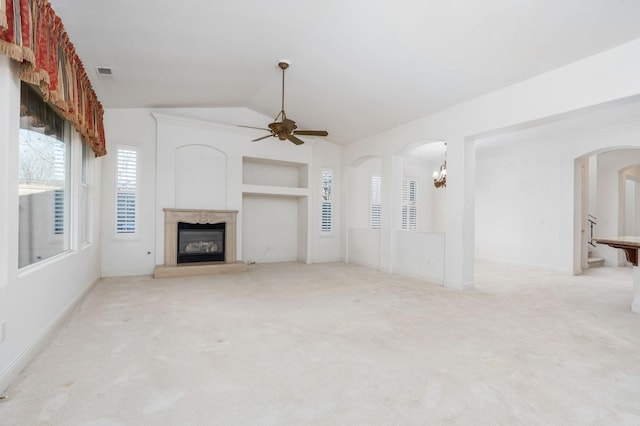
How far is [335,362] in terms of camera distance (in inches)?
98.7

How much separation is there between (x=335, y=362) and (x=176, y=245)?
4828 millimetres

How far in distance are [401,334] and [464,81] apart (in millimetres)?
3542

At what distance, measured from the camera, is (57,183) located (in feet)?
11.5

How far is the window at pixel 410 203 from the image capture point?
9.92m

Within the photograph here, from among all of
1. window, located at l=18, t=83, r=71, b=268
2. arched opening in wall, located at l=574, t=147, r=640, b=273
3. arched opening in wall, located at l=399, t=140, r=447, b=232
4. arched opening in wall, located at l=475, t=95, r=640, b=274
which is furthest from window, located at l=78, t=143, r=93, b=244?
arched opening in wall, located at l=574, t=147, r=640, b=273

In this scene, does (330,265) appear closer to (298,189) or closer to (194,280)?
(298,189)

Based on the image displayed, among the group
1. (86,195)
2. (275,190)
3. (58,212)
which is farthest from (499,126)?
(86,195)

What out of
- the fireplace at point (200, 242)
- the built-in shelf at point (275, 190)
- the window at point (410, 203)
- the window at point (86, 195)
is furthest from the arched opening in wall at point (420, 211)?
the window at point (86, 195)

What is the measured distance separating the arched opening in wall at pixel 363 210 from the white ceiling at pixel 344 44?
9.37 ft

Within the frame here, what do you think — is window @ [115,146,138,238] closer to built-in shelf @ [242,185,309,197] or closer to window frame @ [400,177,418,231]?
built-in shelf @ [242,185,309,197]

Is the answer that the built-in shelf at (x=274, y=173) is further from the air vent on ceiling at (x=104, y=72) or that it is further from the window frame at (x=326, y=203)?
the air vent on ceiling at (x=104, y=72)

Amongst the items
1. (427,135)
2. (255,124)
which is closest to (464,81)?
(427,135)

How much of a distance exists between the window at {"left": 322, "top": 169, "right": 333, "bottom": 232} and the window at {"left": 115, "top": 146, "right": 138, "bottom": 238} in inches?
164

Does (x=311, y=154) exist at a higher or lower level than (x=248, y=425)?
higher
